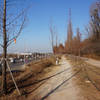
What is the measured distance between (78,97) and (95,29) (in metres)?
35.4

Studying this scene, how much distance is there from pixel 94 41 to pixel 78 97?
33752mm

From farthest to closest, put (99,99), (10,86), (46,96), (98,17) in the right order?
(98,17) < (10,86) < (46,96) < (99,99)

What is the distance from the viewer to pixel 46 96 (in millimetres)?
5680

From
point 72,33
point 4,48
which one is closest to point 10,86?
point 4,48

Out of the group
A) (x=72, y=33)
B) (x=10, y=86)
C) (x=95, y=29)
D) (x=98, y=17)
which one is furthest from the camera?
(x=72, y=33)

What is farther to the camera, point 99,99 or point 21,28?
point 21,28

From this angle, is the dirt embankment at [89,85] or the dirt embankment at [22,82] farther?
the dirt embankment at [22,82]

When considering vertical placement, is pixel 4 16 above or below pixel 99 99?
above

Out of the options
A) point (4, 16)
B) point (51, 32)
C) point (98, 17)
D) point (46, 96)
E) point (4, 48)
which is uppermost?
point (98, 17)

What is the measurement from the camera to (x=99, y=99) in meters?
5.18

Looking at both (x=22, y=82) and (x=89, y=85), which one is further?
(x=22, y=82)

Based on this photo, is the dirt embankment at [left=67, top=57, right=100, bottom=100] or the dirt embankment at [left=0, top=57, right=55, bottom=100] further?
the dirt embankment at [left=0, top=57, right=55, bottom=100]

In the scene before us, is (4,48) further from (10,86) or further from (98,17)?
(98,17)

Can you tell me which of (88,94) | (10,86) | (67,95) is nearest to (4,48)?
(10,86)
